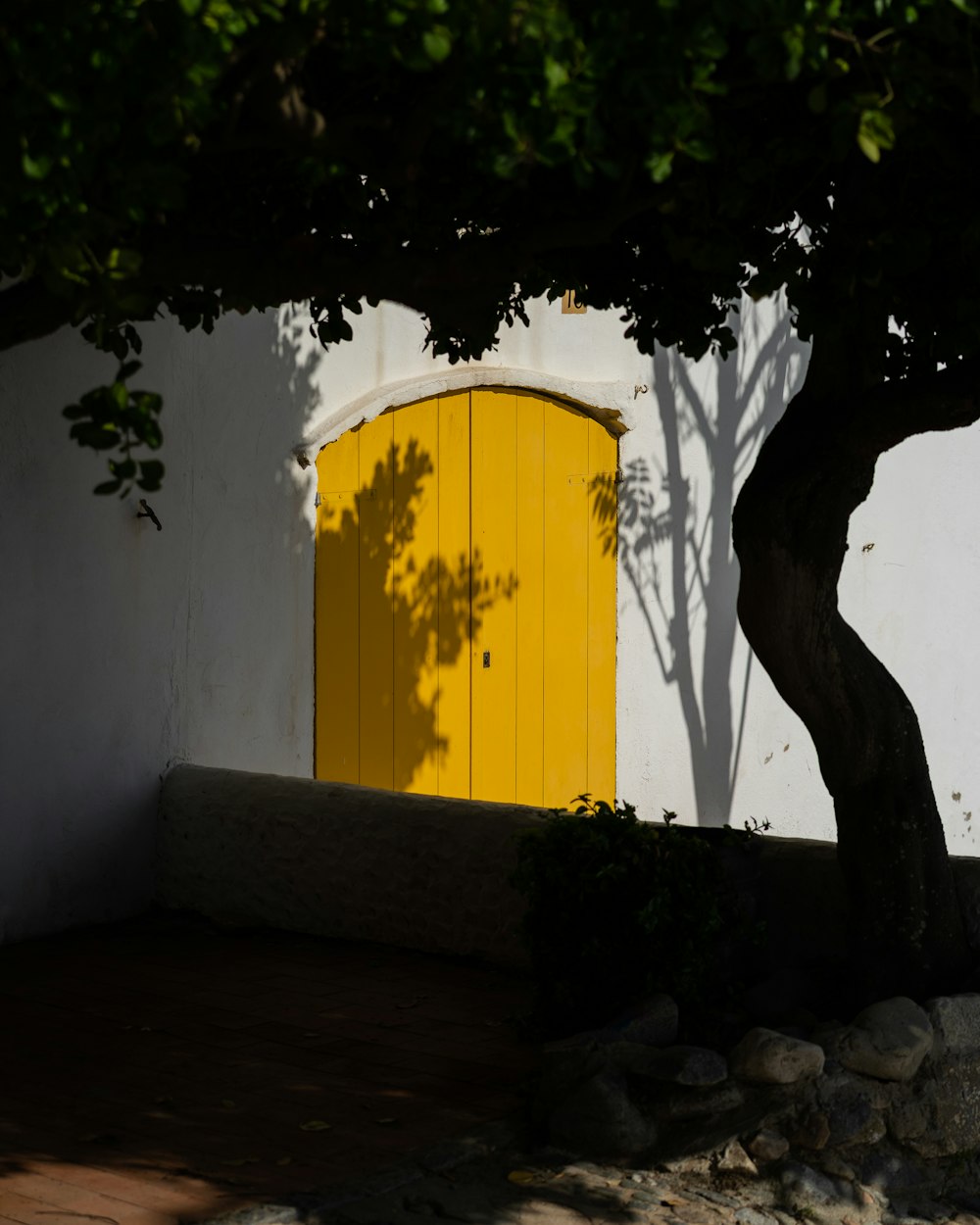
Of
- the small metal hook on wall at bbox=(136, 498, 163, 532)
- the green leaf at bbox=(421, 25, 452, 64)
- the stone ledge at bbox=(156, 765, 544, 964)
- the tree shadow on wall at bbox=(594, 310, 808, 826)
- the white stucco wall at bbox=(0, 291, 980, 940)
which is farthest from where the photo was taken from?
the tree shadow on wall at bbox=(594, 310, 808, 826)

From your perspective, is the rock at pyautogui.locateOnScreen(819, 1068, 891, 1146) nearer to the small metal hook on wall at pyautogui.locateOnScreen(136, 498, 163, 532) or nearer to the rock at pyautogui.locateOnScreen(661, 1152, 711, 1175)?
the rock at pyautogui.locateOnScreen(661, 1152, 711, 1175)

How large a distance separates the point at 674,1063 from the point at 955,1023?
3.03ft

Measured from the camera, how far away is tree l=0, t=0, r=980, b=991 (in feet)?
8.82

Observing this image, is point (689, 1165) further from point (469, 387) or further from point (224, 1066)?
point (469, 387)

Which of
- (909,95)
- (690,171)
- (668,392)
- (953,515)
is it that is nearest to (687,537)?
(668,392)

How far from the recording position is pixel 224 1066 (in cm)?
546

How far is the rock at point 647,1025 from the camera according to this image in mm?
4957

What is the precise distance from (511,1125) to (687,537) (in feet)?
18.4

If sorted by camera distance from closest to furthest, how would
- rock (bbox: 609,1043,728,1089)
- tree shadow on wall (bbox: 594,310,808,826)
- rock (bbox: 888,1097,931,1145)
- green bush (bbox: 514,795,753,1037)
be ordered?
rock (bbox: 609,1043,728,1089)
rock (bbox: 888,1097,931,1145)
green bush (bbox: 514,795,753,1037)
tree shadow on wall (bbox: 594,310,808,826)

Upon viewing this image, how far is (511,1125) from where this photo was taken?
16.0 ft

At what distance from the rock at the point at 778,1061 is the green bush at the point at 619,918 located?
471 millimetres

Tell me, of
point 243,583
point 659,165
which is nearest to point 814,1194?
point 659,165

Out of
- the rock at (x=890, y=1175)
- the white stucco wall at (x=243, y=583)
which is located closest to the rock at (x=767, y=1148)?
the rock at (x=890, y=1175)

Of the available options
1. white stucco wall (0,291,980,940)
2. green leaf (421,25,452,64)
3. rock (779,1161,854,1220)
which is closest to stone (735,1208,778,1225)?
rock (779,1161,854,1220)
